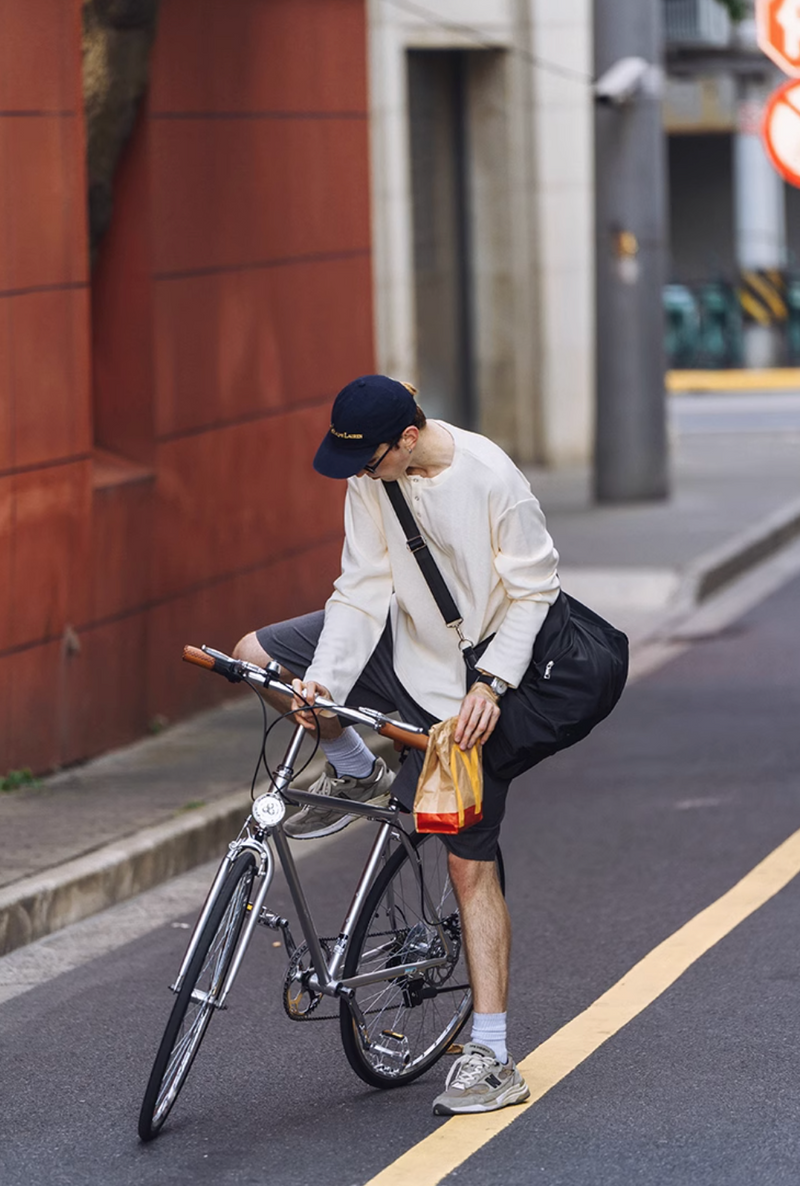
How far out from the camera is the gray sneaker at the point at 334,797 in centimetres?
514

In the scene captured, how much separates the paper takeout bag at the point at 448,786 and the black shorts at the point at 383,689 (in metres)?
0.14

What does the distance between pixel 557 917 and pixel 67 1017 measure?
1643 mm

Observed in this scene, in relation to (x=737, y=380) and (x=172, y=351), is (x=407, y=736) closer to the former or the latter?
(x=172, y=351)

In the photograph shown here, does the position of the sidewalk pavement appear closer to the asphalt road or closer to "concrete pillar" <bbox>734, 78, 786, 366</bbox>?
the asphalt road

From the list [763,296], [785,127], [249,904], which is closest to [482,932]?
[249,904]

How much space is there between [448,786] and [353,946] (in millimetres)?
486

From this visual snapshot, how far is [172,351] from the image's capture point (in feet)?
31.2

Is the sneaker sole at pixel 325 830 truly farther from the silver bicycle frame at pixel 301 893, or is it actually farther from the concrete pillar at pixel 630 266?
the concrete pillar at pixel 630 266

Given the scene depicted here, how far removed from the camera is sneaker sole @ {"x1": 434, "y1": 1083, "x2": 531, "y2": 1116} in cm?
511

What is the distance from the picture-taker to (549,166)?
778 inches

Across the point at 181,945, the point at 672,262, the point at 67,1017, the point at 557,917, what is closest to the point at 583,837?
the point at 557,917

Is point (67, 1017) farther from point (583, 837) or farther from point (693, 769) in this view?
point (693, 769)

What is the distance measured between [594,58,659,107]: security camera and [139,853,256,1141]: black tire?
11.8m

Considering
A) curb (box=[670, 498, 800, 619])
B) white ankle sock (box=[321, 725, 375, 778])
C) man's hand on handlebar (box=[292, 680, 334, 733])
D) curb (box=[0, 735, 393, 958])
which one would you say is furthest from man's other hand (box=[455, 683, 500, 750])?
curb (box=[670, 498, 800, 619])
